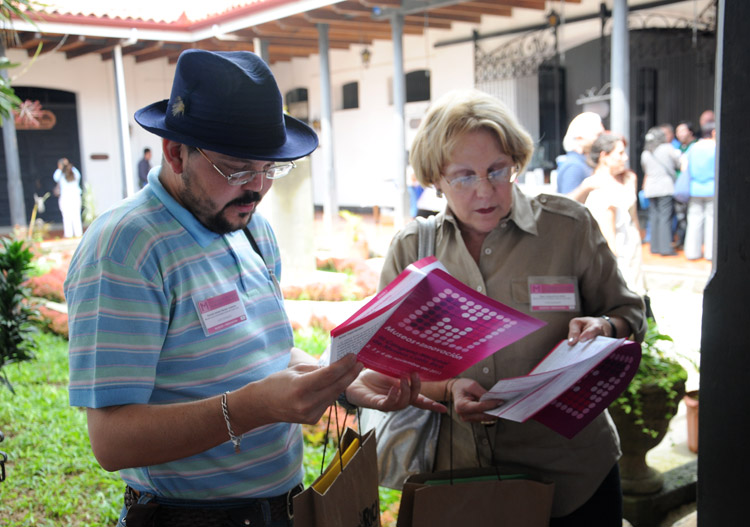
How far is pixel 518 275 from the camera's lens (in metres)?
1.78

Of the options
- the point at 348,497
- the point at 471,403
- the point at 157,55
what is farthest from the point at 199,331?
the point at 157,55

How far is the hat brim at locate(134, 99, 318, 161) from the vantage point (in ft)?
4.42

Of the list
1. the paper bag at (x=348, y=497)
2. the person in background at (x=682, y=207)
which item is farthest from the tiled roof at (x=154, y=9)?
the paper bag at (x=348, y=497)

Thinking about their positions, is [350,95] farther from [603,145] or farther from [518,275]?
[518,275]

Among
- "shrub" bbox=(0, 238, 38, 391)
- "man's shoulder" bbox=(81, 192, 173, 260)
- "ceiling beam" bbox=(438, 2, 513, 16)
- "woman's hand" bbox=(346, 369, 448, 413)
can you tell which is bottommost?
"shrub" bbox=(0, 238, 38, 391)

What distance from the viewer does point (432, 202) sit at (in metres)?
8.16

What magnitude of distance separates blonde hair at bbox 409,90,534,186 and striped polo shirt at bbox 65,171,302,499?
561 mm

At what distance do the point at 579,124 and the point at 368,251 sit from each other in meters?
6.11

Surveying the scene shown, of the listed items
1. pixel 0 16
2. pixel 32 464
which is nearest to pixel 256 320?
pixel 0 16

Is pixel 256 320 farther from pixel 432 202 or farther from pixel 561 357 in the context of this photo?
pixel 432 202

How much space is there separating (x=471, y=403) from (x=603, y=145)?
12.3 feet

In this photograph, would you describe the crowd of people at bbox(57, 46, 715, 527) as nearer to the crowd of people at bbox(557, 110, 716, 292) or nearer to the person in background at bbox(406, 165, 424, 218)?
the crowd of people at bbox(557, 110, 716, 292)

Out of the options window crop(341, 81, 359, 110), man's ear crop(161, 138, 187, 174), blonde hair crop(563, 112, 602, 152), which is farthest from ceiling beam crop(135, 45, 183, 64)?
man's ear crop(161, 138, 187, 174)

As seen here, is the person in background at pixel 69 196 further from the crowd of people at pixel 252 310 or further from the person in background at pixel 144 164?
the crowd of people at pixel 252 310
